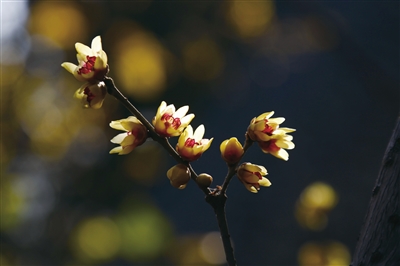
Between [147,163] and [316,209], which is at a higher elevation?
[316,209]

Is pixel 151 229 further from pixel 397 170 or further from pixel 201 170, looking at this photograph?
pixel 397 170

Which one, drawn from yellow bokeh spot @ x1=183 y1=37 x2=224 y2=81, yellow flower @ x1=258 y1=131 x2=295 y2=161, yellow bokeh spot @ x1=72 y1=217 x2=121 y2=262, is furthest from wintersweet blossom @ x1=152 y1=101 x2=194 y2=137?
yellow bokeh spot @ x1=183 y1=37 x2=224 y2=81

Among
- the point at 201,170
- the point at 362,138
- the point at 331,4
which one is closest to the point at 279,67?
the point at 362,138

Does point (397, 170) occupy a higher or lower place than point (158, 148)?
higher

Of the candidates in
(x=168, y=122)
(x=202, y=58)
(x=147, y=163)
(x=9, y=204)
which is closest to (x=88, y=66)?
(x=168, y=122)

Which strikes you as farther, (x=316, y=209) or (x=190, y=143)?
(x=316, y=209)

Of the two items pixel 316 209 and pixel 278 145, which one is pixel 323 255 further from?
pixel 278 145

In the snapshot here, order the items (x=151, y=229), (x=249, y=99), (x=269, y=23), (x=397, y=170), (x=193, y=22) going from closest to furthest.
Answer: (x=397, y=170)
(x=151, y=229)
(x=269, y=23)
(x=193, y=22)
(x=249, y=99)
